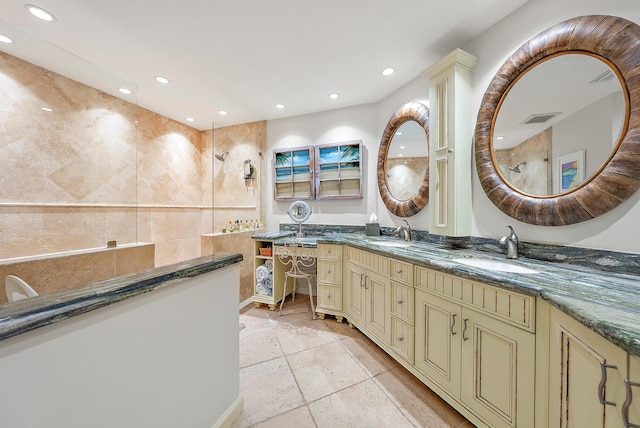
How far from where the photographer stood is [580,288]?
3.11 feet

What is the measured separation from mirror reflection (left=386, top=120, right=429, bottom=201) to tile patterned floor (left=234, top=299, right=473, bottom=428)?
1.57 meters

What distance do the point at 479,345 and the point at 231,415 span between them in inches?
54.7

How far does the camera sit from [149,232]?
2998 millimetres

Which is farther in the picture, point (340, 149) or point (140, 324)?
point (340, 149)

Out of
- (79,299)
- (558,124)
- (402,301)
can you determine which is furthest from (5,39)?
(558,124)

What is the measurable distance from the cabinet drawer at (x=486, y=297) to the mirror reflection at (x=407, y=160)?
3.68 feet

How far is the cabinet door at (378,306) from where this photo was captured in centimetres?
183

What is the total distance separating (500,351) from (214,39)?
2691 millimetres

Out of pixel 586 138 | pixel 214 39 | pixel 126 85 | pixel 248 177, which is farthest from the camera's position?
pixel 248 177

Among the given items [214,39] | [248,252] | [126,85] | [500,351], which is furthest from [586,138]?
[126,85]

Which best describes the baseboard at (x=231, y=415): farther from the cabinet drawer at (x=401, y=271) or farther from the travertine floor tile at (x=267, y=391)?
the cabinet drawer at (x=401, y=271)

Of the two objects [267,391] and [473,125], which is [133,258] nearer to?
[267,391]

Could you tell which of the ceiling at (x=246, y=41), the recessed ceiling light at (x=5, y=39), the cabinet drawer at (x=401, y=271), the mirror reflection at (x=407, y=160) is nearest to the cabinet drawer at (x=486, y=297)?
the cabinet drawer at (x=401, y=271)

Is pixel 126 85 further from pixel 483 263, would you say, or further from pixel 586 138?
pixel 586 138
